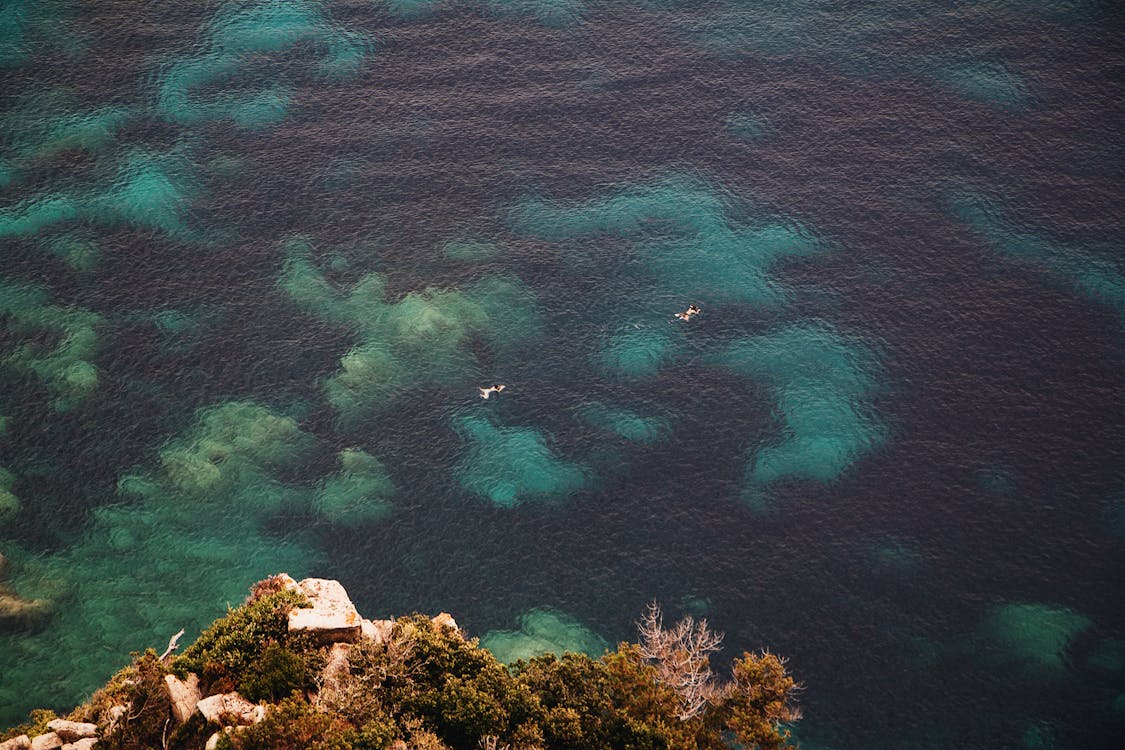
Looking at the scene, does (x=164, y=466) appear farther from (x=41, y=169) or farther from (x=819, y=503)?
(x=819, y=503)

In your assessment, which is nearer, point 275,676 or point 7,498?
point 275,676

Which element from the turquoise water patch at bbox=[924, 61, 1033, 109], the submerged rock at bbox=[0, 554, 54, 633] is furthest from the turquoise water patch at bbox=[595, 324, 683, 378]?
the turquoise water patch at bbox=[924, 61, 1033, 109]

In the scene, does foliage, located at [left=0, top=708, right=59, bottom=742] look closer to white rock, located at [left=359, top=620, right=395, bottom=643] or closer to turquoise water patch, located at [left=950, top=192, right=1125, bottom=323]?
white rock, located at [left=359, top=620, right=395, bottom=643]

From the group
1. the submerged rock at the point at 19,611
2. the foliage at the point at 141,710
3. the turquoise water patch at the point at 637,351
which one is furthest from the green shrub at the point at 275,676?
the turquoise water patch at the point at 637,351

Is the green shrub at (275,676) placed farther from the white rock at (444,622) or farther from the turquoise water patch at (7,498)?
the turquoise water patch at (7,498)

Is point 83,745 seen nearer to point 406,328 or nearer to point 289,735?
point 289,735

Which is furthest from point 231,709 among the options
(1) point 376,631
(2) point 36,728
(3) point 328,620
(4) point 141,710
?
(2) point 36,728
